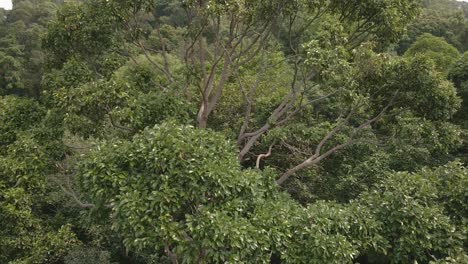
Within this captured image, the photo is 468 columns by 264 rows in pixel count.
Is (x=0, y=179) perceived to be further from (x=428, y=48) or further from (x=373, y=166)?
(x=428, y=48)

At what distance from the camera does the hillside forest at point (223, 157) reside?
4223 millimetres

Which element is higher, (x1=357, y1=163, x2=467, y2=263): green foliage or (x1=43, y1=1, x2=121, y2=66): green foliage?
(x1=43, y1=1, x2=121, y2=66): green foliage

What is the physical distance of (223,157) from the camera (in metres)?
4.69

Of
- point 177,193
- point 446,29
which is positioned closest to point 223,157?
point 177,193

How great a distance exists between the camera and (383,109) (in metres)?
6.85

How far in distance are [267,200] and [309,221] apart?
71 centimetres

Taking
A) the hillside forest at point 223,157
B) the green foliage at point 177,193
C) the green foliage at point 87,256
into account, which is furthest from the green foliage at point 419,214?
the green foliage at point 87,256

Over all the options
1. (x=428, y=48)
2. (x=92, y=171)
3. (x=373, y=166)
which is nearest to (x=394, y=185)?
(x=373, y=166)

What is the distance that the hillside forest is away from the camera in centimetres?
422

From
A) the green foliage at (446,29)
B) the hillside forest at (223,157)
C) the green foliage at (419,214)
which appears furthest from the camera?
the green foliage at (446,29)

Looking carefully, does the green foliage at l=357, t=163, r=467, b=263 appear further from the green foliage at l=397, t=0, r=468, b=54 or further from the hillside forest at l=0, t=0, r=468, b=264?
the green foliage at l=397, t=0, r=468, b=54

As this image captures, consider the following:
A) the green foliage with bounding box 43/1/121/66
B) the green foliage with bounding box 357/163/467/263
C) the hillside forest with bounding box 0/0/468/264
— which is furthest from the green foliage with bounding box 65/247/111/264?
the green foliage with bounding box 357/163/467/263

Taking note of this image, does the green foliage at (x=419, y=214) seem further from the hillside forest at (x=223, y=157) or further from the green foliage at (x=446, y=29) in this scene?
the green foliage at (x=446, y=29)

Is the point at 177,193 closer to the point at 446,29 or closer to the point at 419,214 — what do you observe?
the point at 419,214
